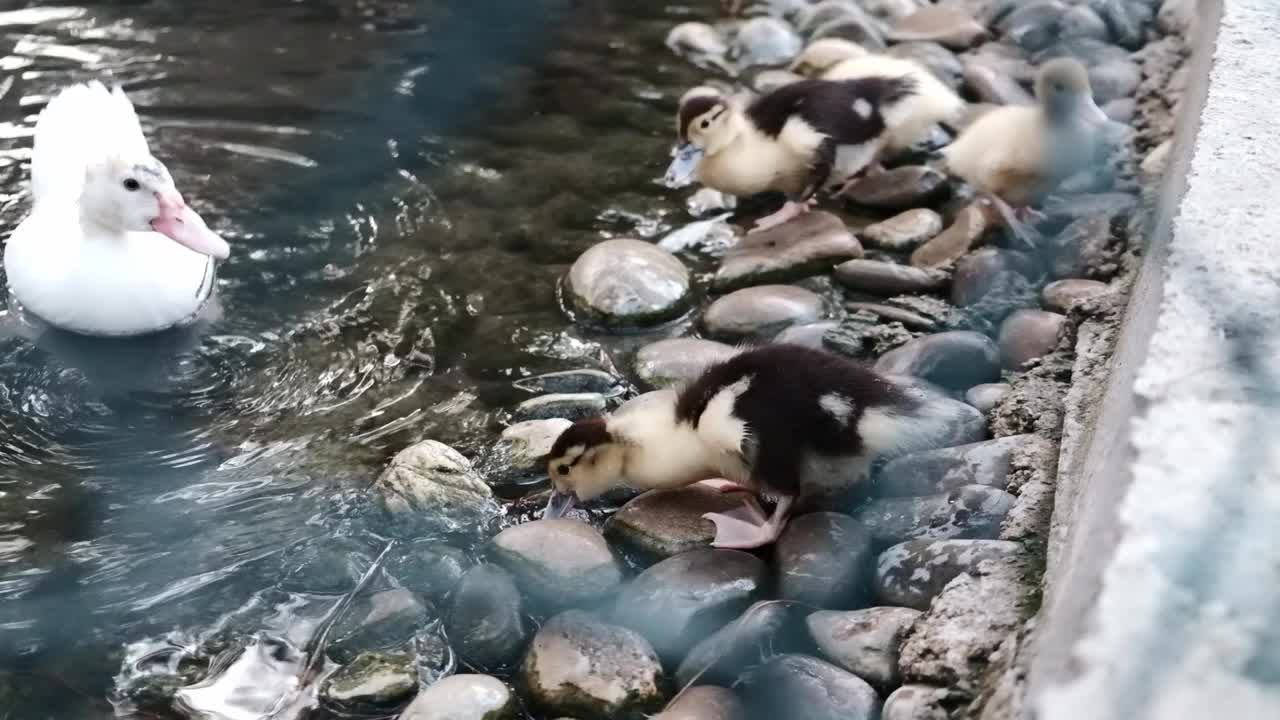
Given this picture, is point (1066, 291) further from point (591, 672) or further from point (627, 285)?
point (591, 672)

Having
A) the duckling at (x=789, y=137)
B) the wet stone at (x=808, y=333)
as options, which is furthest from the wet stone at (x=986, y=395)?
the duckling at (x=789, y=137)

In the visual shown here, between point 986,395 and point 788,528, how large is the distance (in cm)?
67

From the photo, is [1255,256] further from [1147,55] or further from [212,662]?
[1147,55]

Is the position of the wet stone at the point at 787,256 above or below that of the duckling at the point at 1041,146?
below

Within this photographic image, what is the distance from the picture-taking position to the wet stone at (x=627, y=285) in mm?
3447

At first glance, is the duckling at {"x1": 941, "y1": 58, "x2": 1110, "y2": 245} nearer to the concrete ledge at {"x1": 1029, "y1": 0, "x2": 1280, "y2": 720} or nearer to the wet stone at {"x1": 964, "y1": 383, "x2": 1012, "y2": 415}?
the wet stone at {"x1": 964, "y1": 383, "x2": 1012, "y2": 415}

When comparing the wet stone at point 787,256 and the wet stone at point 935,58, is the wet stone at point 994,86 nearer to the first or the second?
the wet stone at point 935,58

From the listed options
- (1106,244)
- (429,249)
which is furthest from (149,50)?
(1106,244)

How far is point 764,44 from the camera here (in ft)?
17.7

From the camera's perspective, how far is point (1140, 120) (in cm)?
438

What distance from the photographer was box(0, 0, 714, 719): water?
2492 mm

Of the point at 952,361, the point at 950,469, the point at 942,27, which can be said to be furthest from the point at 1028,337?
the point at 942,27

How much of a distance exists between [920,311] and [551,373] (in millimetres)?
1045

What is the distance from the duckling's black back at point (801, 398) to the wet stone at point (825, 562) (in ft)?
0.54
